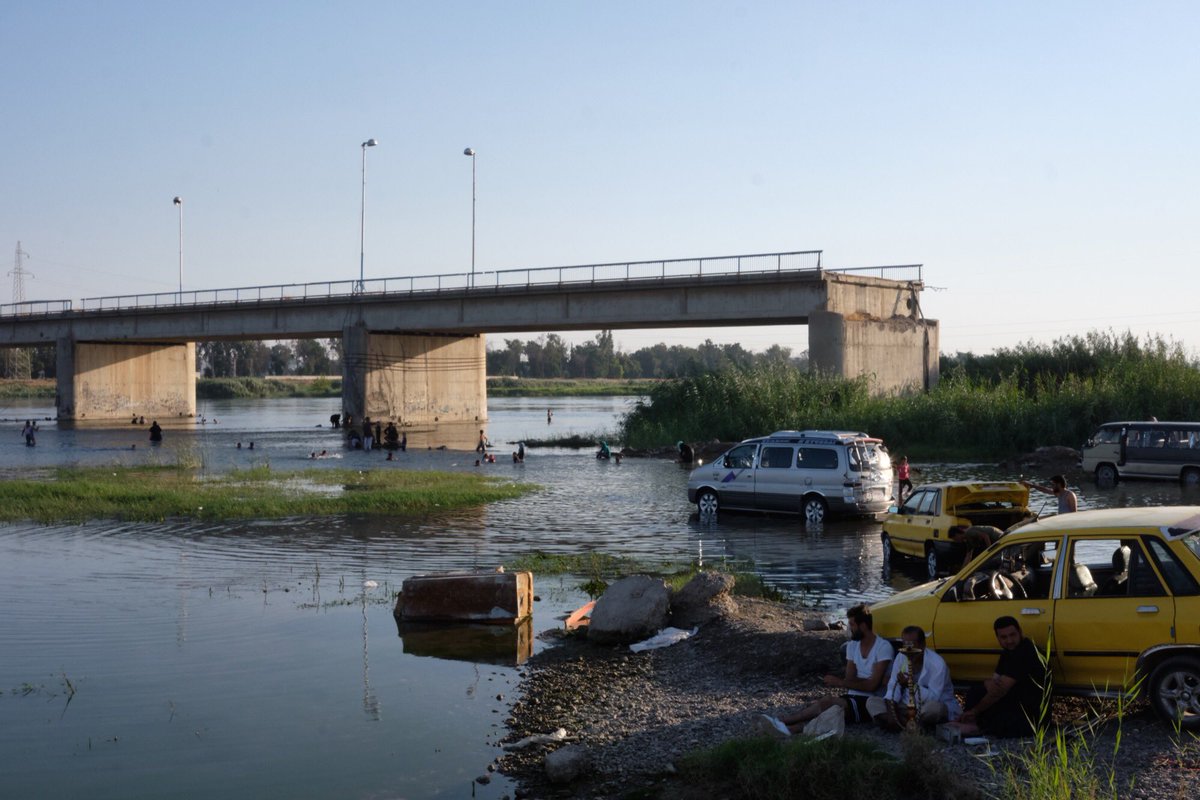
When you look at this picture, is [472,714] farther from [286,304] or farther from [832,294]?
[286,304]

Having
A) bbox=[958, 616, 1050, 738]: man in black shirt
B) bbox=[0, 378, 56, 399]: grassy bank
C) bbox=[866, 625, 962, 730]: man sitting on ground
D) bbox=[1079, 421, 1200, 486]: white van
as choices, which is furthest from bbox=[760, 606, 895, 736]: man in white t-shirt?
bbox=[0, 378, 56, 399]: grassy bank

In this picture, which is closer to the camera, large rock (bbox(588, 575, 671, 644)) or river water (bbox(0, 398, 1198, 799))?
river water (bbox(0, 398, 1198, 799))

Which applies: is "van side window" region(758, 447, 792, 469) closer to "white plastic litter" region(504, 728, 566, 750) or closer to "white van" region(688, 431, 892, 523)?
"white van" region(688, 431, 892, 523)

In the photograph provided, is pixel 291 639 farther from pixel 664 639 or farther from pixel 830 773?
pixel 830 773

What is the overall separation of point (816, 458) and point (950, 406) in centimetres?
2350

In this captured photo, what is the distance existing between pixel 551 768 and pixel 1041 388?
43894mm

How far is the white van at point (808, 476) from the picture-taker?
24.0 m

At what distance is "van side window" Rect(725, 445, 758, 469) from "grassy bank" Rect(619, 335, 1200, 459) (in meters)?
19.6

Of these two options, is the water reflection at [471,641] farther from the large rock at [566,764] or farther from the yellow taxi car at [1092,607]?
the yellow taxi car at [1092,607]

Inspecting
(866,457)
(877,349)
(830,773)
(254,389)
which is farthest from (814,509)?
(254,389)

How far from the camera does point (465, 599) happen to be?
14.5m

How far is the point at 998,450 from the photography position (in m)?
43.3

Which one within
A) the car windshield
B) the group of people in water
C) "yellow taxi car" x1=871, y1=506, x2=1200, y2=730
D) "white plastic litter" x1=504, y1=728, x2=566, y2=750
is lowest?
"white plastic litter" x1=504, y1=728, x2=566, y2=750

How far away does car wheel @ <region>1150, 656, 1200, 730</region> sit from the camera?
8422 mm
